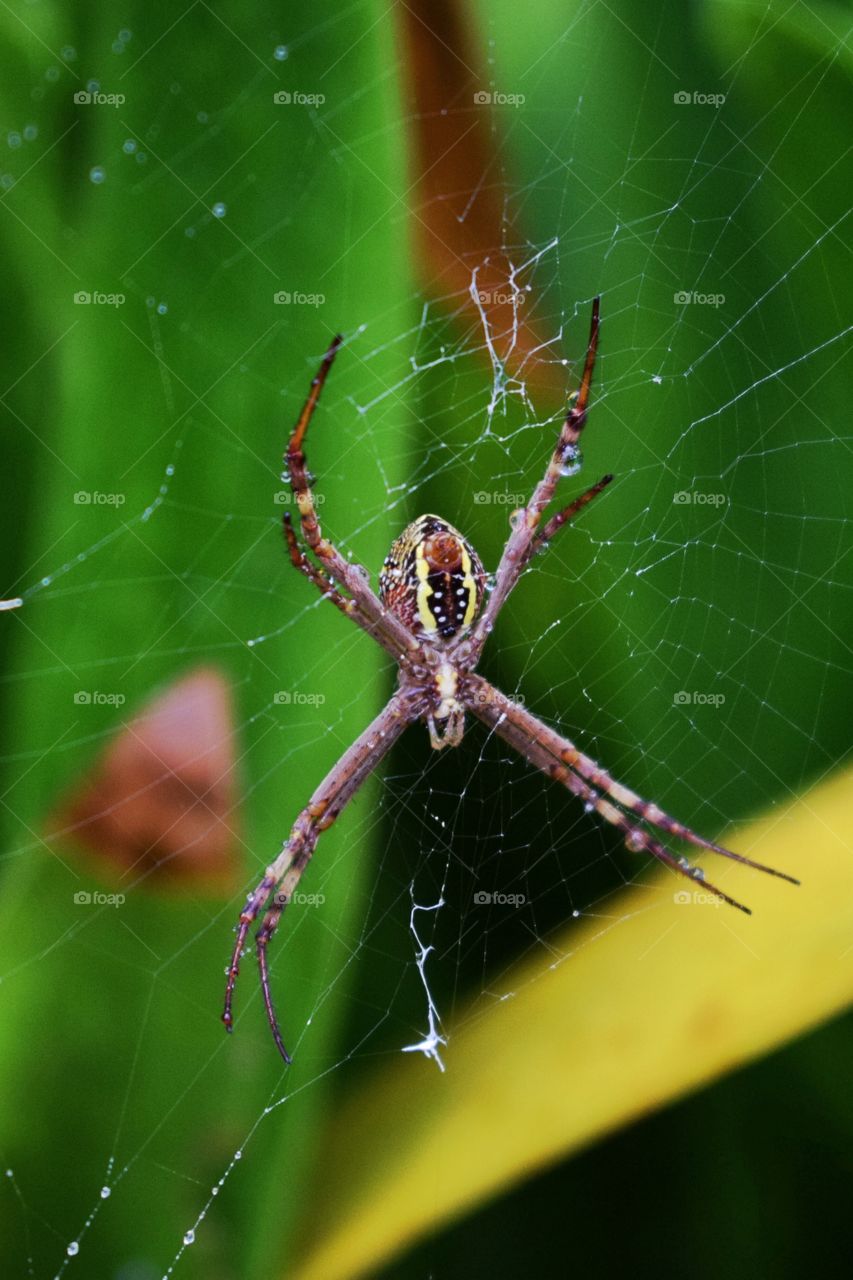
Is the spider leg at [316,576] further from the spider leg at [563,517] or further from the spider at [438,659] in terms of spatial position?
the spider leg at [563,517]

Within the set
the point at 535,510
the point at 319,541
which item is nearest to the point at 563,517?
the point at 535,510

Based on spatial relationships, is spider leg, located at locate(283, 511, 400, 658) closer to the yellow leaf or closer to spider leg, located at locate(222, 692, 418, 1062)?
spider leg, located at locate(222, 692, 418, 1062)

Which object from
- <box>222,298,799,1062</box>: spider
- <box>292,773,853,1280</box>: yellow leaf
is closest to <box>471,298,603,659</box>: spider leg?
<box>222,298,799,1062</box>: spider

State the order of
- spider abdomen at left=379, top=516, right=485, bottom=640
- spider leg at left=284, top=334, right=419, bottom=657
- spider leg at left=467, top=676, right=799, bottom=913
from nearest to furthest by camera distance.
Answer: spider leg at left=284, top=334, right=419, bottom=657
spider abdomen at left=379, top=516, right=485, bottom=640
spider leg at left=467, top=676, right=799, bottom=913

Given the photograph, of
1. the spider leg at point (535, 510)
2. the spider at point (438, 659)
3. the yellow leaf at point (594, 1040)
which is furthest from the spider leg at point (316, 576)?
the yellow leaf at point (594, 1040)

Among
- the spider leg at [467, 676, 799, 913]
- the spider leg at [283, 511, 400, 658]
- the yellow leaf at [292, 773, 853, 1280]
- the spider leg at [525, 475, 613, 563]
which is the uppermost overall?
the spider leg at [525, 475, 613, 563]

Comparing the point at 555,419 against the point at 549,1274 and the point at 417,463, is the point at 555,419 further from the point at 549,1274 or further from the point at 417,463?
the point at 549,1274

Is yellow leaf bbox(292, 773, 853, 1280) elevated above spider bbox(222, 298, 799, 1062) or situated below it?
below

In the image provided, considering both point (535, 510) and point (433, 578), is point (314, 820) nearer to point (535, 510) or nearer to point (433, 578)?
point (433, 578)
